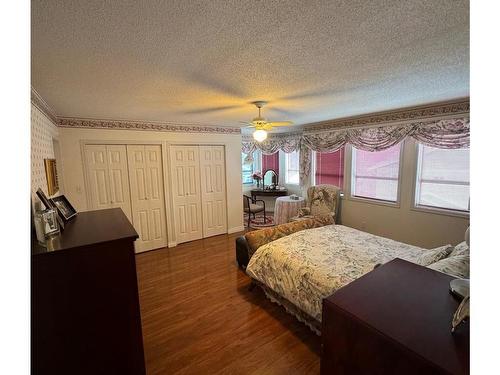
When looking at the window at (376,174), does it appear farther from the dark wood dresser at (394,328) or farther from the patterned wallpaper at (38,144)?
the patterned wallpaper at (38,144)

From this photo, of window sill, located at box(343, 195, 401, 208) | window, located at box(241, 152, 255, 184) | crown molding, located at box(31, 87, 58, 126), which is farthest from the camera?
window, located at box(241, 152, 255, 184)

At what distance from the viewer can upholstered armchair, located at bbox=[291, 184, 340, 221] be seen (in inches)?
171

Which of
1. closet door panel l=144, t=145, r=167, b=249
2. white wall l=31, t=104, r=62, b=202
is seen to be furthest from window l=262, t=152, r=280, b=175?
white wall l=31, t=104, r=62, b=202

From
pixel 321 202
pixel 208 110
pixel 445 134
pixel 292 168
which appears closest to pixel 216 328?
pixel 208 110

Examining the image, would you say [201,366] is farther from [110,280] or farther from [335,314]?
[335,314]

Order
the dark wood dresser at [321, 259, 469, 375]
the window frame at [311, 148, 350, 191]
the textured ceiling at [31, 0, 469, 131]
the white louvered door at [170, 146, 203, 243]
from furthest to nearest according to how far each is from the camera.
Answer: the window frame at [311, 148, 350, 191] → the white louvered door at [170, 146, 203, 243] → the textured ceiling at [31, 0, 469, 131] → the dark wood dresser at [321, 259, 469, 375]

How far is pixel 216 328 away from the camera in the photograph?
88.1 inches

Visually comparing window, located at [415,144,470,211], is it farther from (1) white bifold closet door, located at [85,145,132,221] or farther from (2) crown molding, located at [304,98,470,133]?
(1) white bifold closet door, located at [85,145,132,221]

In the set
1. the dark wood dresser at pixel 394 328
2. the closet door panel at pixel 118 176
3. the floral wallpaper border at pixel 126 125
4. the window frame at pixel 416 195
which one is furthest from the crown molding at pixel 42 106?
the window frame at pixel 416 195

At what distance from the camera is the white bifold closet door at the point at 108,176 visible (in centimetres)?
360

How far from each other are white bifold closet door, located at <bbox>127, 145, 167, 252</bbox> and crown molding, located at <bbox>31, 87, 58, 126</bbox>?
1.03 m

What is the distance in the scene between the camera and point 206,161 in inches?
183

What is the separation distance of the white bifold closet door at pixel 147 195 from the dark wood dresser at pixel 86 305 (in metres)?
2.70
